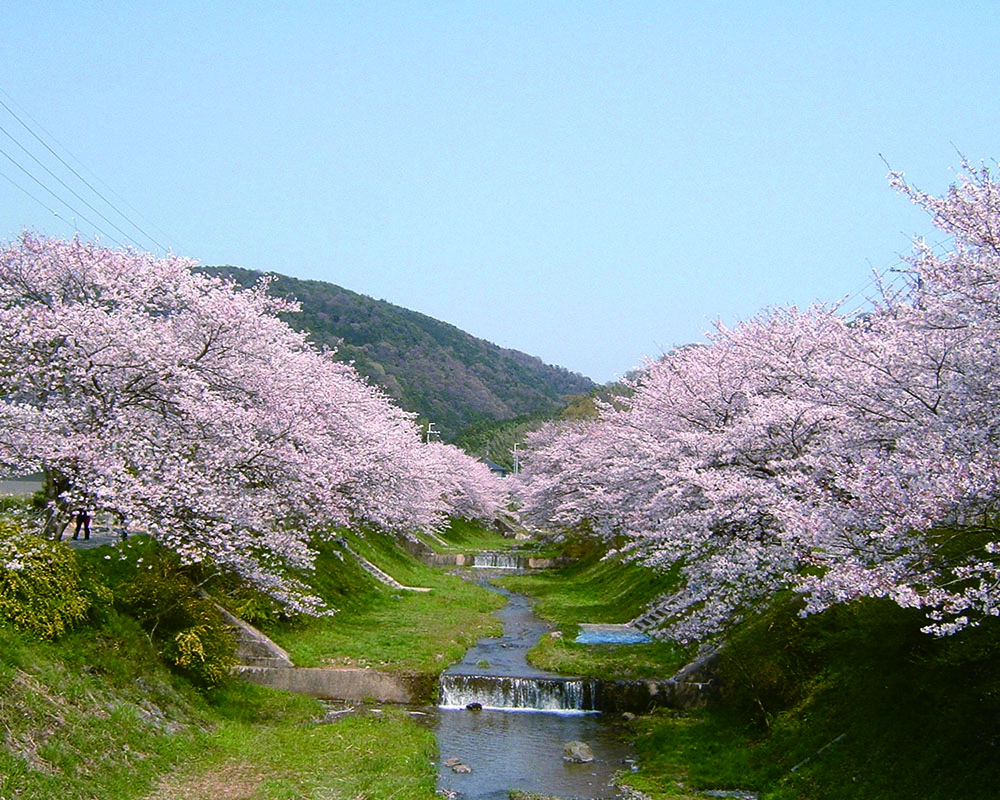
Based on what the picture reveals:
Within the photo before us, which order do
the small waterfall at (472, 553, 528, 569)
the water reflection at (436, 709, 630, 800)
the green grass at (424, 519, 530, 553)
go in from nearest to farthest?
1. the water reflection at (436, 709, 630, 800)
2. the small waterfall at (472, 553, 528, 569)
3. the green grass at (424, 519, 530, 553)

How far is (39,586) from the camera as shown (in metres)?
13.2

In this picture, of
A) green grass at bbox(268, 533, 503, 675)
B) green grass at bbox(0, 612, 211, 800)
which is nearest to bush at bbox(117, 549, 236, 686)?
green grass at bbox(0, 612, 211, 800)

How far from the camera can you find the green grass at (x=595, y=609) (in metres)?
21.7

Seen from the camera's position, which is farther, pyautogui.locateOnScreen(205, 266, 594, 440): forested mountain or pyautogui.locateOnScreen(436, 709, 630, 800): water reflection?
pyautogui.locateOnScreen(205, 266, 594, 440): forested mountain

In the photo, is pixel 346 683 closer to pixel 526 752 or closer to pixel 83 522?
pixel 526 752

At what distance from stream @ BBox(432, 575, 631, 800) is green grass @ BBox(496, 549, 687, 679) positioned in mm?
1088

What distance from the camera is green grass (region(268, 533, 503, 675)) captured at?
843 inches

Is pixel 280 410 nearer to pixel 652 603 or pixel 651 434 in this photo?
pixel 651 434

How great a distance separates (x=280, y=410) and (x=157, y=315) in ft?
10.2

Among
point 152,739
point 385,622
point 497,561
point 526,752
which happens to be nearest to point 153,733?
point 152,739

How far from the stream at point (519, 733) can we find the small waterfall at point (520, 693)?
0.08ft

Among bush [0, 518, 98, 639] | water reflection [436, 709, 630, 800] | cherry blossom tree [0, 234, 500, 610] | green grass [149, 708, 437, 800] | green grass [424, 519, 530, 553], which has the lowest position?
green grass [424, 519, 530, 553]

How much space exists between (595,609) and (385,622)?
28.4 ft

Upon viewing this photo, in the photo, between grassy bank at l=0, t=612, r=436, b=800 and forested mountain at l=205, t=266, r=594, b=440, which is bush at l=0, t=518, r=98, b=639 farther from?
forested mountain at l=205, t=266, r=594, b=440
